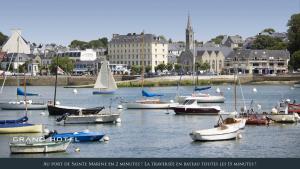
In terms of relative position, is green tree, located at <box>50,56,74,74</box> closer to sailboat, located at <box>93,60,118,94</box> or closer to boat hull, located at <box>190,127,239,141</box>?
sailboat, located at <box>93,60,118,94</box>

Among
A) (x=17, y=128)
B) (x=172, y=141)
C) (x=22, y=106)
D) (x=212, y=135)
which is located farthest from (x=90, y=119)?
(x=22, y=106)

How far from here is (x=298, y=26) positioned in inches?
7288

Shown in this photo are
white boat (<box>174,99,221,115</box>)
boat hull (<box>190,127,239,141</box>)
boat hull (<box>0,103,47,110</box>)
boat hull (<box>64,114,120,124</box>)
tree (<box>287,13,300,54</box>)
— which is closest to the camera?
boat hull (<box>190,127,239,141</box>)

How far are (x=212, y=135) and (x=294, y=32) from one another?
470ft

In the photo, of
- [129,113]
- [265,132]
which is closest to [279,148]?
[265,132]

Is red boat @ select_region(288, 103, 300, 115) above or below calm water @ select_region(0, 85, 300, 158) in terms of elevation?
above

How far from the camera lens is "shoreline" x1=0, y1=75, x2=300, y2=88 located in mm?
165225

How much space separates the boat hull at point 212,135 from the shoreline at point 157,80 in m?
112

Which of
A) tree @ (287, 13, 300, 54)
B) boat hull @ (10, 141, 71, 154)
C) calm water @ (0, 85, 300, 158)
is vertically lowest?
calm water @ (0, 85, 300, 158)

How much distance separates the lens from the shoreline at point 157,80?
165m

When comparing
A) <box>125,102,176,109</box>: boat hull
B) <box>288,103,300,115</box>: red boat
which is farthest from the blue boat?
<box>125,102,176,109</box>: boat hull

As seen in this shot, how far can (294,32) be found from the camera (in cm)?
18800

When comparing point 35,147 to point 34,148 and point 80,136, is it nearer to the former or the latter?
point 34,148
